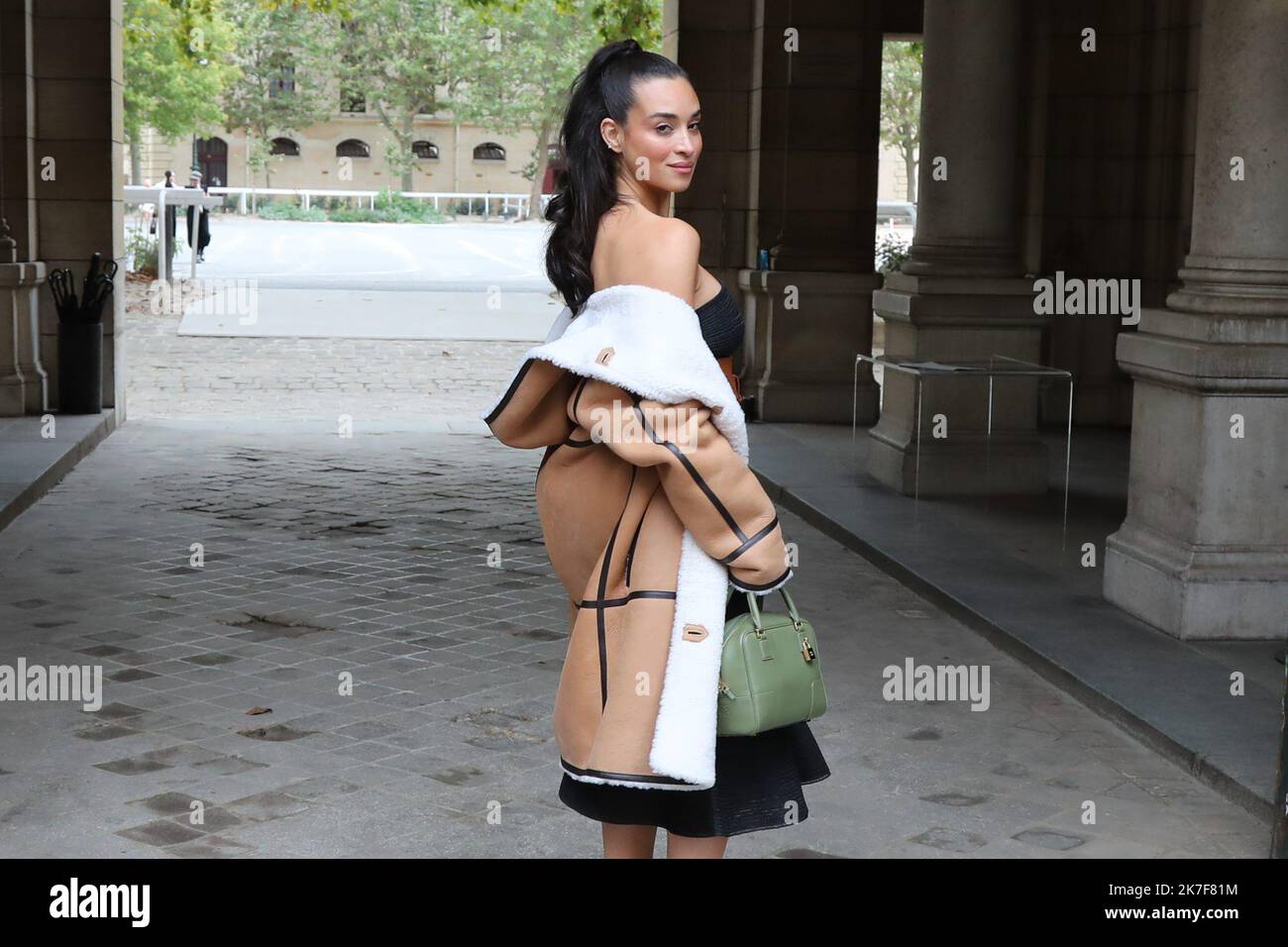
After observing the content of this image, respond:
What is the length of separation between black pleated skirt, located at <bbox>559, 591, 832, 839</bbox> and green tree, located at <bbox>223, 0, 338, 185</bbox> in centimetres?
7108

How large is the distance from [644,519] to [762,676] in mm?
373

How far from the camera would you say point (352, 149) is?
268 feet

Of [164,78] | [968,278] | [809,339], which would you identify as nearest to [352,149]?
[164,78]

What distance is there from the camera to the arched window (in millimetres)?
81062

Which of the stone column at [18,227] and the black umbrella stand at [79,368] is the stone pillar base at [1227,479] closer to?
the black umbrella stand at [79,368]

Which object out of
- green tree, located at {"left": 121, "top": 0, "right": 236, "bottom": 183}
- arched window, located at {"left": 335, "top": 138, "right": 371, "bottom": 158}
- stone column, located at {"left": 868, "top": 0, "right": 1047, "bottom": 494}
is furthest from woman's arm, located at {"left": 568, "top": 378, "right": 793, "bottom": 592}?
arched window, located at {"left": 335, "top": 138, "right": 371, "bottom": 158}

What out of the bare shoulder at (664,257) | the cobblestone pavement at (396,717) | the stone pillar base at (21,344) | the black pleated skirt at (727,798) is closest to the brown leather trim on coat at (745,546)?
the black pleated skirt at (727,798)

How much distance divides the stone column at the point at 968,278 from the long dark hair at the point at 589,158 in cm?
806

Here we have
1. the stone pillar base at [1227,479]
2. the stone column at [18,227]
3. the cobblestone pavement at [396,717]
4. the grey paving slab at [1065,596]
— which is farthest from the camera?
the stone column at [18,227]

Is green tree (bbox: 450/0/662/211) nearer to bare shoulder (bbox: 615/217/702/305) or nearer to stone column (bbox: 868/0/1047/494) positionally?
stone column (bbox: 868/0/1047/494)

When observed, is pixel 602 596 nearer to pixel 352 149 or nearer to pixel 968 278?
pixel 968 278

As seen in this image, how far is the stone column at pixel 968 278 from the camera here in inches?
445

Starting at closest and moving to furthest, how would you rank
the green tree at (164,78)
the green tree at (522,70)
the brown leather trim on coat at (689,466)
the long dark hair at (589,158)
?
the brown leather trim on coat at (689,466)
the long dark hair at (589,158)
the green tree at (164,78)
the green tree at (522,70)

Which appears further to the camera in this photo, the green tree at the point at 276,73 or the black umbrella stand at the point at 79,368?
the green tree at the point at 276,73
